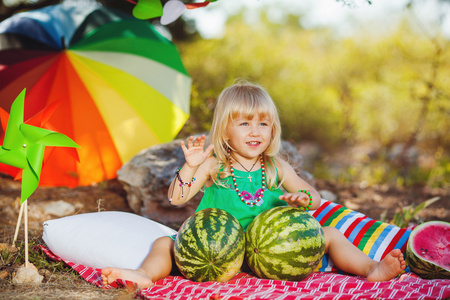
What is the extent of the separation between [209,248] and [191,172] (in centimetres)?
72

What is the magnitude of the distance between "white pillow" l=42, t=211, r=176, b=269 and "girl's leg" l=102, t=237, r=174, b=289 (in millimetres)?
108

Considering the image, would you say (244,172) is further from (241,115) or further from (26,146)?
(26,146)

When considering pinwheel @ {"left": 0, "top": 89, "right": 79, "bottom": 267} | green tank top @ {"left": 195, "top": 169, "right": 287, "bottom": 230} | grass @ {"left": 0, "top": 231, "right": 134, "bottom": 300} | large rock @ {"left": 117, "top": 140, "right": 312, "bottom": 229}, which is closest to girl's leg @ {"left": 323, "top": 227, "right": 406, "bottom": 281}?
green tank top @ {"left": 195, "top": 169, "right": 287, "bottom": 230}

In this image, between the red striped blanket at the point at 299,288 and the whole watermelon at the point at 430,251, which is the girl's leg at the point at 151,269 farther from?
the whole watermelon at the point at 430,251

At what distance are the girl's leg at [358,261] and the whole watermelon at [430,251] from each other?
0.88ft

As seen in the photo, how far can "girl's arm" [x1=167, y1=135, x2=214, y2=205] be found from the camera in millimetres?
3191

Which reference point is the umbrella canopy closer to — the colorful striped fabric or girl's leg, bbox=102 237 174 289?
girl's leg, bbox=102 237 174 289

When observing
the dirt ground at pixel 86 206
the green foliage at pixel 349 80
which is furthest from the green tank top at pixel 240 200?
the green foliage at pixel 349 80

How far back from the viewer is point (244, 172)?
3564 millimetres

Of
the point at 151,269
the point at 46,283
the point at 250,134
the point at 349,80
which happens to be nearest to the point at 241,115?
the point at 250,134

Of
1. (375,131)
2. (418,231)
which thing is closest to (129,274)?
(418,231)

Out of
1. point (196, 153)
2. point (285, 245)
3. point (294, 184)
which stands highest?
point (196, 153)

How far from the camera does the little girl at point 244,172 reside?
319 centimetres

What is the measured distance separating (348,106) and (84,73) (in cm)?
823
